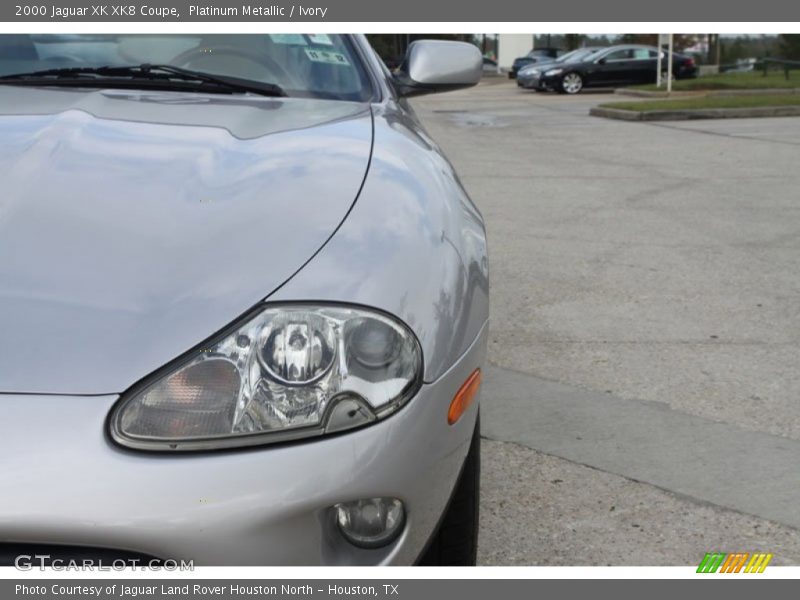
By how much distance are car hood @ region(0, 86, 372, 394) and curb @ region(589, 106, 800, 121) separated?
14.2 m

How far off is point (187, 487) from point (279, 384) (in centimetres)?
23

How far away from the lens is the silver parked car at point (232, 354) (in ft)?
4.87

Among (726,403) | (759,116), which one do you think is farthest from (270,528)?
(759,116)

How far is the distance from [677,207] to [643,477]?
4676 mm

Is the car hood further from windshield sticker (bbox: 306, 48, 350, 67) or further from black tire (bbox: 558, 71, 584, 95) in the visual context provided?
black tire (bbox: 558, 71, 584, 95)

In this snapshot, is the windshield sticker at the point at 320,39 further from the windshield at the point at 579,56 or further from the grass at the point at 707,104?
the windshield at the point at 579,56

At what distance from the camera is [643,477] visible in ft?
9.36

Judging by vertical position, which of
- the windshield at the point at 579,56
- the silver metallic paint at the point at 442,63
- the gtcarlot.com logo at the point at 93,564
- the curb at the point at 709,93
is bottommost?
the curb at the point at 709,93

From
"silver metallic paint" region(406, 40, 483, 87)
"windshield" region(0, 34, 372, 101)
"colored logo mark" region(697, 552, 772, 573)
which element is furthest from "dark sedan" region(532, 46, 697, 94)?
"colored logo mark" region(697, 552, 772, 573)

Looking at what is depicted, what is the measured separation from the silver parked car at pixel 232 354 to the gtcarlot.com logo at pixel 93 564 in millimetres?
11

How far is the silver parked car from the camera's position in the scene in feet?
4.87

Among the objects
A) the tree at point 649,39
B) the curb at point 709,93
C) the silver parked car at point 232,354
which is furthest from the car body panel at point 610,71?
the silver parked car at point 232,354

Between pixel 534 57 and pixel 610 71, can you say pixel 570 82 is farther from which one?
pixel 534 57

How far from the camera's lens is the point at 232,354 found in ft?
5.36
